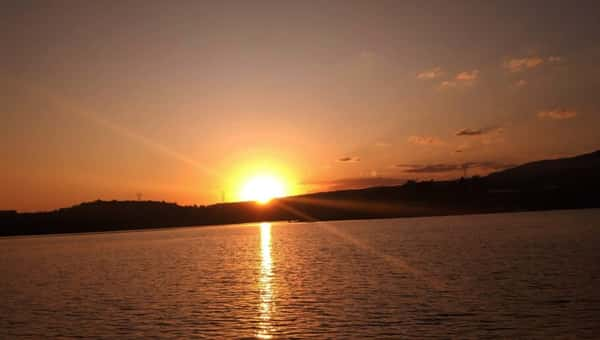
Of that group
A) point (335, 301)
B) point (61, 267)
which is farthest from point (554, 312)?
point (61, 267)

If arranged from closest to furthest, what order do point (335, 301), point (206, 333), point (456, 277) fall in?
point (206, 333) < point (335, 301) < point (456, 277)

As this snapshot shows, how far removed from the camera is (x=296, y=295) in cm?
5153

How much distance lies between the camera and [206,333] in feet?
119

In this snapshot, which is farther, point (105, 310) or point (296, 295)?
point (296, 295)

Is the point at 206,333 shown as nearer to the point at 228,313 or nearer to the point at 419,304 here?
the point at 228,313

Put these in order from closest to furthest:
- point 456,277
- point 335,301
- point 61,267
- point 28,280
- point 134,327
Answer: point 134,327
point 335,301
point 456,277
point 28,280
point 61,267

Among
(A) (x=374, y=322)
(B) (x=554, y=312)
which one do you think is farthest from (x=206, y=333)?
(B) (x=554, y=312)

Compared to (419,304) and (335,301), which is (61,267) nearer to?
(335,301)

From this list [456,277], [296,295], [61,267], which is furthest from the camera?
[61,267]

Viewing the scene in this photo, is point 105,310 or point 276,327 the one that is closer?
point 276,327

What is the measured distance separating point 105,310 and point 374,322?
82.3 ft

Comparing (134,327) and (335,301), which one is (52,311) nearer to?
(134,327)

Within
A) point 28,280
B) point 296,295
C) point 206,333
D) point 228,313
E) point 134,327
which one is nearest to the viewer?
point 206,333

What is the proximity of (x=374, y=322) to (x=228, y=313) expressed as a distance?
12640 millimetres
